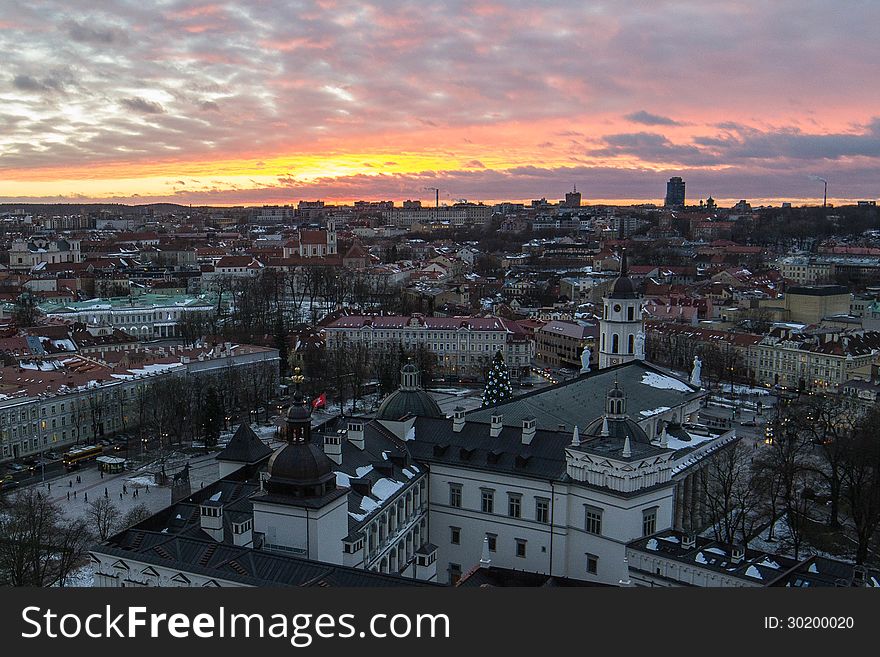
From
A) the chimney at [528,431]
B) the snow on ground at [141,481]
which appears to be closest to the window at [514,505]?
the chimney at [528,431]

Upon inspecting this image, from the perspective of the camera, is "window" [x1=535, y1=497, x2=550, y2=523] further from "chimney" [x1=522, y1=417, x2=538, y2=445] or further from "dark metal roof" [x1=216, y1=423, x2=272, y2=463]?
"dark metal roof" [x1=216, y1=423, x2=272, y2=463]

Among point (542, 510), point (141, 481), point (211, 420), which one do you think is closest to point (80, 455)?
point (141, 481)

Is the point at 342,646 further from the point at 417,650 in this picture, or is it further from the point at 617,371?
the point at 617,371

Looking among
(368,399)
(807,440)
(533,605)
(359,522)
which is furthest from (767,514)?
(368,399)

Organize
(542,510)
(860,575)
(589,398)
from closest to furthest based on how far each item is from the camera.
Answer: (860,575) → (542,510) → (589,398)

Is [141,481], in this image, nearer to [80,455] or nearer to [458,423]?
[80,455]

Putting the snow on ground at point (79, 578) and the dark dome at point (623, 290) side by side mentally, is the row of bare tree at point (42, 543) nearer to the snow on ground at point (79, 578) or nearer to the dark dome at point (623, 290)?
the snow on ground at point (79, 578)
